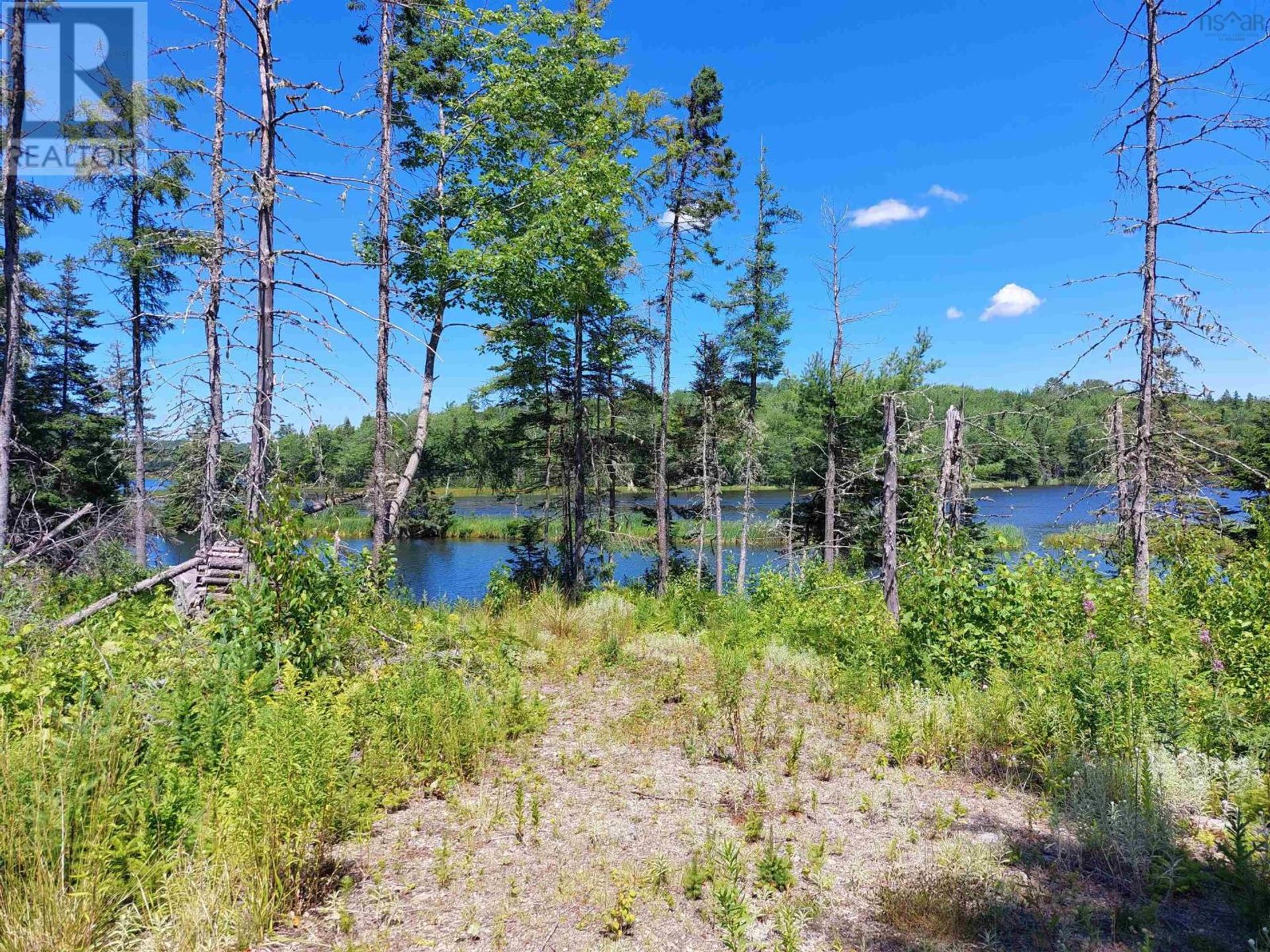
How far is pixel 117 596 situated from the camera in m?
5.55

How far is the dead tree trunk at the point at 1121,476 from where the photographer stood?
Answer: 7.67m

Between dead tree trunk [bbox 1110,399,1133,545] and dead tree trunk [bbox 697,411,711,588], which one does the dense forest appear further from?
dead tree trunk [bbox 697,411,711,588]

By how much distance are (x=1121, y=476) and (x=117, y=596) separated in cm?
1145

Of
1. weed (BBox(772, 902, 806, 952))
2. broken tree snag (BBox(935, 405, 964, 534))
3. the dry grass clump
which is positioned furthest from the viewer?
broken tree snag (BBox(935, 405, 964, 534))

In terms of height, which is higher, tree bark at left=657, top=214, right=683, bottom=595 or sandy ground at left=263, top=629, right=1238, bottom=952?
tree bark at left=657, top=214, right=683, bottom=595

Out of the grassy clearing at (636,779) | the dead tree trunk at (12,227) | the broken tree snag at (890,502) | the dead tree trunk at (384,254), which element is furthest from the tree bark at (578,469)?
the dead tree trunk at (12,227)

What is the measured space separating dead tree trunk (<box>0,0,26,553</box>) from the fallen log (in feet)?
11.2

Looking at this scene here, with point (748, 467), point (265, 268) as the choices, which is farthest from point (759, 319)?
point (265, 268)

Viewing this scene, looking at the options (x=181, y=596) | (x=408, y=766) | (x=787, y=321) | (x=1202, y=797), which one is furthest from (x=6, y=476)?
(x=787, y=321)

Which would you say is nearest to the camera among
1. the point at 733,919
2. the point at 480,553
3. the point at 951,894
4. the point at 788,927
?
the point at 788,927

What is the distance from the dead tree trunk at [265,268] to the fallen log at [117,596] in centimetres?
174

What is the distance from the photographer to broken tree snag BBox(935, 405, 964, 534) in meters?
7.32

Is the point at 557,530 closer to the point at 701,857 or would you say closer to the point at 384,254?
the point at 384,254

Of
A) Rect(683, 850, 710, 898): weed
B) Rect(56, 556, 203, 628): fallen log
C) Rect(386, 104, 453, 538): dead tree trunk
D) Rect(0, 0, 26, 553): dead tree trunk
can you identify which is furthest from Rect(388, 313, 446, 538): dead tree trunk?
Rect(683, 850, 710, 898): weed
